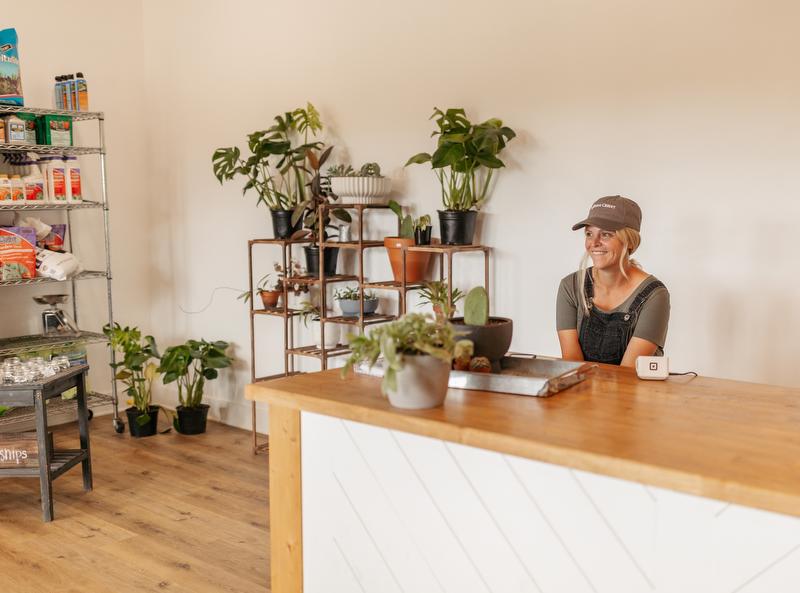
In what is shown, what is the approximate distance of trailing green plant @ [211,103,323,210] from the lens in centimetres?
442

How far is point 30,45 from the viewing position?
16.4 ft

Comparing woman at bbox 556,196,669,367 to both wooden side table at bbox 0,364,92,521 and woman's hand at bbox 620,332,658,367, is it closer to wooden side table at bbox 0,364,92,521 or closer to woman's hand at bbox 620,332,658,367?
woman's hand at bbox 620,332,658,367

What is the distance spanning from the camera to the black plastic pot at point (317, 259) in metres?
4.50

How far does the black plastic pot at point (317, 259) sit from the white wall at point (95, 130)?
1.71m

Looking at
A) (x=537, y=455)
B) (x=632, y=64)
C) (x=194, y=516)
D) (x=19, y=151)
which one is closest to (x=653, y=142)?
(x=632, y=64)

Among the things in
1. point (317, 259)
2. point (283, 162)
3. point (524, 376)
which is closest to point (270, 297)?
point (317, 259)

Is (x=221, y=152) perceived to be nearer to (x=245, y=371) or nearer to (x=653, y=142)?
(x=245, y=371)

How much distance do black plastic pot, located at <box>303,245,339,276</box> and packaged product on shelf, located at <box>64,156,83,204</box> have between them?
4.98ft

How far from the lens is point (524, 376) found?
2.12m

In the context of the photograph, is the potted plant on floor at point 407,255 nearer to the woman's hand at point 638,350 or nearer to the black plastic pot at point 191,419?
the woman's hand at point 638,350

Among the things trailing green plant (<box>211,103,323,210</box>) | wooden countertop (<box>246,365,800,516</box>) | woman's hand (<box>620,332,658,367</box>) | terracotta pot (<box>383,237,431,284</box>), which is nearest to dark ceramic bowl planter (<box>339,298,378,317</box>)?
terracotta pot (<box>383,237,431,284</box>)

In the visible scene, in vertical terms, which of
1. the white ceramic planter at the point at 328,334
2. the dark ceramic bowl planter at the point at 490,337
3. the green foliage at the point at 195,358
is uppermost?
the dark ceramic bowl planter at the point at 490,337

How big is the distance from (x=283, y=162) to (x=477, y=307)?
266 cm

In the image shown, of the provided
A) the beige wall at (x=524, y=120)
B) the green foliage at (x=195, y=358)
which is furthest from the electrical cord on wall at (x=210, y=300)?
the green foliage at (x=195, y=358)
